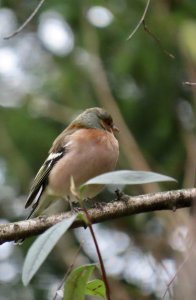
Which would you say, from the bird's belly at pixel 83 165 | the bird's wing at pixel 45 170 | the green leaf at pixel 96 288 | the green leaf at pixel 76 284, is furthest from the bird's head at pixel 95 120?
the green leaf at pixel 76 284

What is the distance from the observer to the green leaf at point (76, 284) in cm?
279

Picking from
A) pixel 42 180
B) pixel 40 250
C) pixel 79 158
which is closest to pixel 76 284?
pixel 40 250

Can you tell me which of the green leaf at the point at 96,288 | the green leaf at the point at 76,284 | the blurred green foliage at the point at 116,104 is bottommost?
the blurred green foliage at the point at 116,104

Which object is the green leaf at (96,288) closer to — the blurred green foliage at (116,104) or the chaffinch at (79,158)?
the chaffinch at (79,158)

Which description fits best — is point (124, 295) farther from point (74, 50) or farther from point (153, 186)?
point (74, 50)

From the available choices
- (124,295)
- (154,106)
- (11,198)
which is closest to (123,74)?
(154,106)

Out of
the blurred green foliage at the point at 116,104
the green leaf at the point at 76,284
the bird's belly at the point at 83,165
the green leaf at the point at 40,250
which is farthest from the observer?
the blurred green foliage at the point at 116,104

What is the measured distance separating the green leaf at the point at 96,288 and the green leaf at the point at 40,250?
1.72 ft

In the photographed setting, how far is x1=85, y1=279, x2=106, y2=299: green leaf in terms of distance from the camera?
117 inches

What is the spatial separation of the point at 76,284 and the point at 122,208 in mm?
1143

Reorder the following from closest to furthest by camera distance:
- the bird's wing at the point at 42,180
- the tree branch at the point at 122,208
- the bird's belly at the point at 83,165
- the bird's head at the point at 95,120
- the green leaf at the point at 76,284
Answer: the green leaf at the point at 76,284
the tree branch at the point at 122,208
the bird's belly at the point at 83,165
the bird's wing at the point at 42,180
the bird's head at the point at 95,120

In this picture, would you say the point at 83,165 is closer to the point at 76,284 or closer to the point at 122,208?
the point at 122,208

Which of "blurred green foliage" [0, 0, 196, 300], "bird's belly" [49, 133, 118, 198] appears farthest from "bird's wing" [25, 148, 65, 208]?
"blurred green foliage" [0, 0, 196, 300]

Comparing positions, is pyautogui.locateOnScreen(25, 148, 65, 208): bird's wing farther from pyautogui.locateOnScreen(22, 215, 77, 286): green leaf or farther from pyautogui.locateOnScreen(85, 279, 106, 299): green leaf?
pyautogui.locateOnScreen(22, 215, 77, 286): green leaf
